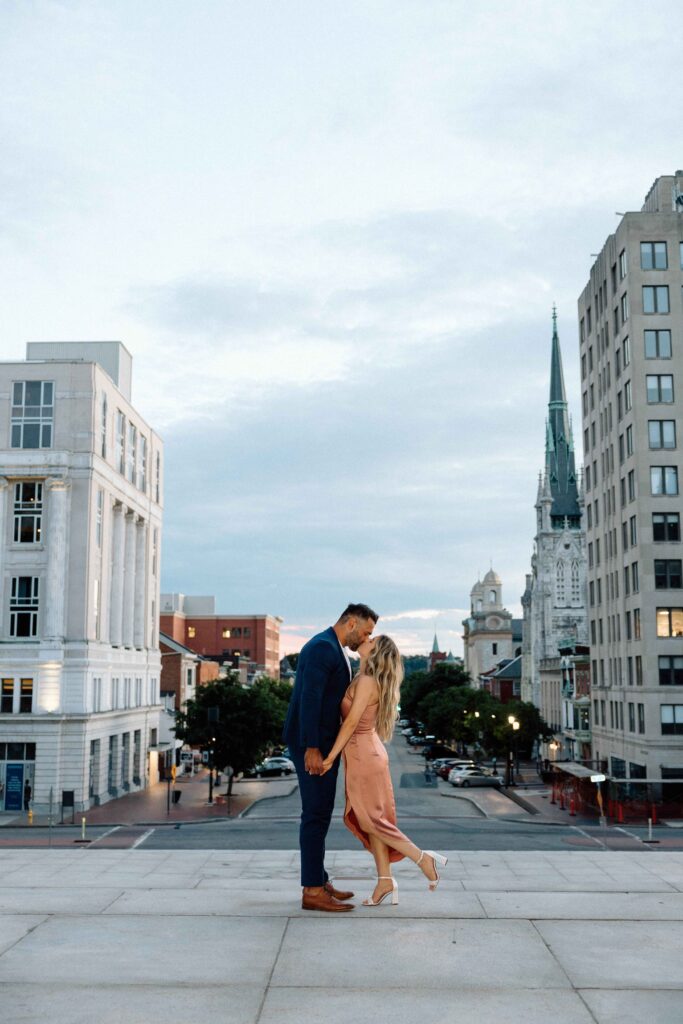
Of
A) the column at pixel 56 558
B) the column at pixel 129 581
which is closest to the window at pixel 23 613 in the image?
the column at pixel 56 558

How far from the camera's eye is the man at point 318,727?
30.6ft

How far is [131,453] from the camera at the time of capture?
Result: 66562 millimetres

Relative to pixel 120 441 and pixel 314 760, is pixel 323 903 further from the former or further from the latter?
pixel 120 441

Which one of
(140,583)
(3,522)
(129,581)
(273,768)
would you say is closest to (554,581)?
(273,768)

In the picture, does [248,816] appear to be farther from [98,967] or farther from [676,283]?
[98,967]

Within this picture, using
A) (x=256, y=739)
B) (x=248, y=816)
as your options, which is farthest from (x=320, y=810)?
(x=256, y=739)

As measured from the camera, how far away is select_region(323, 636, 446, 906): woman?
954 centimetres

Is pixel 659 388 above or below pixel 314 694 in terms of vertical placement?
above

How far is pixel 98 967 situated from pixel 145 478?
6548 centimetres

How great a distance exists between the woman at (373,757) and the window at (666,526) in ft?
161

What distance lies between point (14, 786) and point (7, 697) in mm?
4592

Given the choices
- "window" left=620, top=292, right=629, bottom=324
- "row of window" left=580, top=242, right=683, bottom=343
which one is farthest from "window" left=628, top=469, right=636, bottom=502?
"row of window" left=580, top=242, right=683, bottom=343

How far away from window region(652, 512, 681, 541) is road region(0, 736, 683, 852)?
16.8 metres

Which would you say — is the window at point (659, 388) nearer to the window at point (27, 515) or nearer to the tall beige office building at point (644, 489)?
the tall beige office building at point (644, 489)
